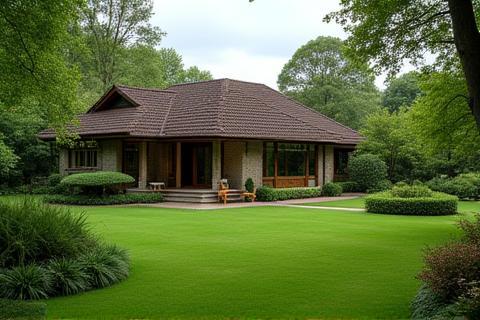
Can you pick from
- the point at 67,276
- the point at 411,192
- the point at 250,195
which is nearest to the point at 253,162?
the point at 250,195

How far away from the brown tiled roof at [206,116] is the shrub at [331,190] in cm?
247

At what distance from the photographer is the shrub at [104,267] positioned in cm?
865

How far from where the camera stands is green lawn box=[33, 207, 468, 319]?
7391 millimetres

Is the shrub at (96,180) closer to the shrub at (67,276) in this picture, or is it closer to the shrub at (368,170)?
the shrub at (368,170)

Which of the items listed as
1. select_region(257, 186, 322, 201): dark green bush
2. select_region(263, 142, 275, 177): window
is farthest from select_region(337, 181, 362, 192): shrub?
select_region(263, 142, 275, 177): window

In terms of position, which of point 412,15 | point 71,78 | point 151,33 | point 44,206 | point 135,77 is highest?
point 151,33

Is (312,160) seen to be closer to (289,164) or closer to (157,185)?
(289,164)

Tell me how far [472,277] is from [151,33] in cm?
4082

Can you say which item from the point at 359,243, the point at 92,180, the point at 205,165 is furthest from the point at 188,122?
the point at 359,243

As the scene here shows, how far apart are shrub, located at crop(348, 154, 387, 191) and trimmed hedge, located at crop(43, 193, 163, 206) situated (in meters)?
12.6

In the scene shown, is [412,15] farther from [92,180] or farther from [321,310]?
[92,180]

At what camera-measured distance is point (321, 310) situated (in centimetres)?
729

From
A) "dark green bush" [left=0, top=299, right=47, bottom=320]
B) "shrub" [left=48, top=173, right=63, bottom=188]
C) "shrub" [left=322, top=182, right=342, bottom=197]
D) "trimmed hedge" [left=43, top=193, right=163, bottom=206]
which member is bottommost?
"dark green bush" [left=0, top=299, right=47, bottom=320]

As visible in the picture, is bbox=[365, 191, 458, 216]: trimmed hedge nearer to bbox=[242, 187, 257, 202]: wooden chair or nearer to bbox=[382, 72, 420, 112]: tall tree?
bbox=[242, 187, 257, 202]: wooden chair
